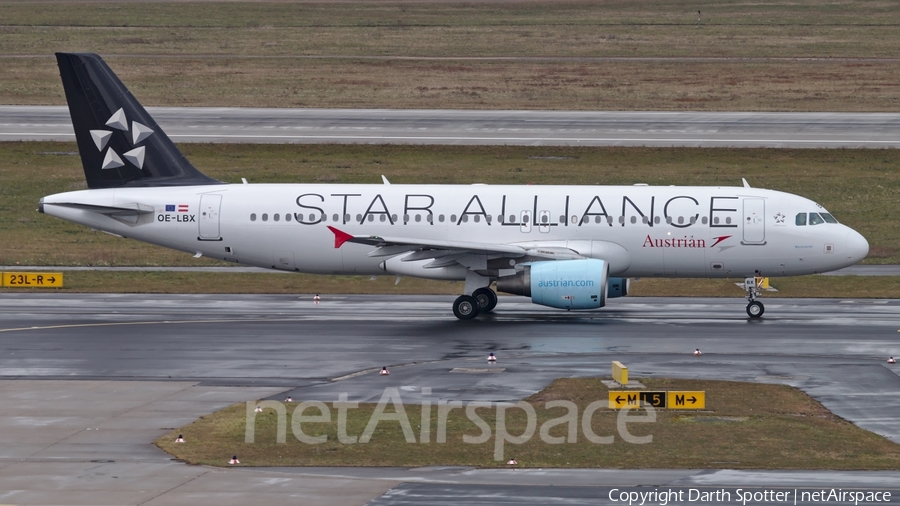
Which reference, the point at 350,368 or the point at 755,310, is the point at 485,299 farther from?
the point at 350,368

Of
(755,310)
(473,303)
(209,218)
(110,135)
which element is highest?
(110,135)

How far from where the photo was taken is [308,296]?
43.6 m

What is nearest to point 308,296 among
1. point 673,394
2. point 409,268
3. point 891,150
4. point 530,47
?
point 409,268

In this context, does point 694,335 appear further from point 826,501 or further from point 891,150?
point 891,150

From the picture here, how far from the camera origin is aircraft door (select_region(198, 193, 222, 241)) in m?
39.2

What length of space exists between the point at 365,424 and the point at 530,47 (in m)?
94.3

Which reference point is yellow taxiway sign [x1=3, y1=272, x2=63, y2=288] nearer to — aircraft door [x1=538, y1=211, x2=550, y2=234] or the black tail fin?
the black tail fin

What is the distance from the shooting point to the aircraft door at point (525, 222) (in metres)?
38.6

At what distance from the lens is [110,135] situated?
39.6 meters

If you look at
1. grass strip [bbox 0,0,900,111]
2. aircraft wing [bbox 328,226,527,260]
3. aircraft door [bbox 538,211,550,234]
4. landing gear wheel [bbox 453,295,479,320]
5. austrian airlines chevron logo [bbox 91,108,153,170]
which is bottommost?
landing gear wheel [bbox 453,295,479,320]

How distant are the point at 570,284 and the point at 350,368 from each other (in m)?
8.27

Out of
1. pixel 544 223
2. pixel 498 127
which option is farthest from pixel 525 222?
pixel 498 127

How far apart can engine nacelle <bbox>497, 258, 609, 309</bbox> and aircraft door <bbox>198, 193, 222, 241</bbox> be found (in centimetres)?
1054

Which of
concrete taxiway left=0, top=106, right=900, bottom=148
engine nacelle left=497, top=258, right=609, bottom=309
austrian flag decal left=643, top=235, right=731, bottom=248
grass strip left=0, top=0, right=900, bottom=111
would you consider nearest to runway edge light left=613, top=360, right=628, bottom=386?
engine nacelle left=497, top=258, right=609, bottom=309
